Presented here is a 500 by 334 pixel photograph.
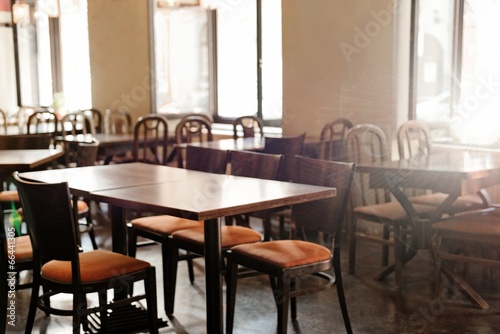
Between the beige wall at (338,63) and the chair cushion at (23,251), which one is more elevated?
the beige wall at (338,63)

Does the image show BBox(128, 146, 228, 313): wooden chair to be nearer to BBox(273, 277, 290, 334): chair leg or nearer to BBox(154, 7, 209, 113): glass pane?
BBox(273, 277, 290, 334): chair leg

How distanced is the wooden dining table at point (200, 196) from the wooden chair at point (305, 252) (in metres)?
0.13

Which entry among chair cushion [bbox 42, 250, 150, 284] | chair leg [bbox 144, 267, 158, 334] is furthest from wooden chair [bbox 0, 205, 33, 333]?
chair leg [bbox 144, 267, 158, 334]

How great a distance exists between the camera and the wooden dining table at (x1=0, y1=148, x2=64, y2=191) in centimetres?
436

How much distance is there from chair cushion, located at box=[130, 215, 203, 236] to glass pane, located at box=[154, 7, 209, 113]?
4.36 metres

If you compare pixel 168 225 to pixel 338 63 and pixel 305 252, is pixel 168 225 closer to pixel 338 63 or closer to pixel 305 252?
pixel 305 252

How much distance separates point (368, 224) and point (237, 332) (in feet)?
8.67

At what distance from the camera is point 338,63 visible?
6.00 metres

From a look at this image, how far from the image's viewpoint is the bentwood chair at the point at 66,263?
111 inches

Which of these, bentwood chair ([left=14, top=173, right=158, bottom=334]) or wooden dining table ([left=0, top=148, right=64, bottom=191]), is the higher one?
wooden dining table ([left=0, top=148, right=64, bottom=191])

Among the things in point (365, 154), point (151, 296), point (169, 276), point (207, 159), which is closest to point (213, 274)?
point (151, 296)

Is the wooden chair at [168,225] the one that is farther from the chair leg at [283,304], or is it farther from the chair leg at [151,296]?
the chair leg at [283,304]

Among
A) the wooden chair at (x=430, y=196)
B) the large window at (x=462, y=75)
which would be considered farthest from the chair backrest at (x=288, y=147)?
the large window at (x=462, y=75)

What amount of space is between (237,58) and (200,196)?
16.2 ft
